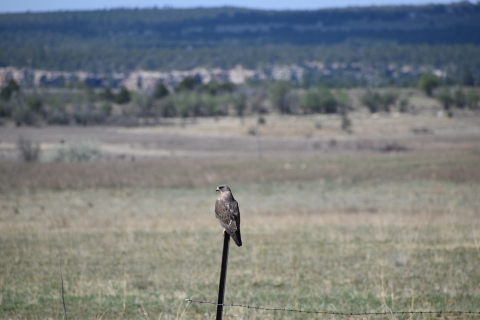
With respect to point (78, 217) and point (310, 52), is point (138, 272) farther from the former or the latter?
point (310, 52)

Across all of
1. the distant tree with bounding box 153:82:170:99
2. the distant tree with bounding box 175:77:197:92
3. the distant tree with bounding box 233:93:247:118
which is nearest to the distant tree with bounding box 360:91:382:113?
the distant tree with bounding box 233:93:247:118

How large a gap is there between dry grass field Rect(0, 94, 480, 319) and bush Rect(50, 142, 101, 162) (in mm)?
1511

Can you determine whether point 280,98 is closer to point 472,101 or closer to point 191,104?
point 191,104

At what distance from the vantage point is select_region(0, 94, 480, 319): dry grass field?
1194 centimetres

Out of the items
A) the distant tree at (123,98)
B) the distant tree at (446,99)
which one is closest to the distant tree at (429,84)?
the distant tree at (446,99)

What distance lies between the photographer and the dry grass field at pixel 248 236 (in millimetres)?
11938

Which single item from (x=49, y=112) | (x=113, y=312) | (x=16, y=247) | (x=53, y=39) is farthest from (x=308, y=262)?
(x=53, y=39)

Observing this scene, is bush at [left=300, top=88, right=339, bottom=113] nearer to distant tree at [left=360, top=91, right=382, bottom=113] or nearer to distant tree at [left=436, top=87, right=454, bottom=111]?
distant tree at [left=360, top=91, right=382, bottom=113]

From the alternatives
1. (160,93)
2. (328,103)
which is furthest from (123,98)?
(328,103)

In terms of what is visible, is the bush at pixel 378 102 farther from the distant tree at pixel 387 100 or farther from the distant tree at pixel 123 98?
the distant tree at pixel 123 98

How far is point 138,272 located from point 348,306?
4974 millimetres

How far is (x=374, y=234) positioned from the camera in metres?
19.5

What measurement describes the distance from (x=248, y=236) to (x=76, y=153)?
2783 cm

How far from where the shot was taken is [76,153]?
149 ft
